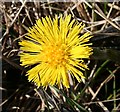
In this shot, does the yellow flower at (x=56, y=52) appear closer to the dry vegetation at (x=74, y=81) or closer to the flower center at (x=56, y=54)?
the flower center at (x=56, y=54)

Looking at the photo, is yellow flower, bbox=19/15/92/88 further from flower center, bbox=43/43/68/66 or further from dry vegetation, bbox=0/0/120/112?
dry vegetation, bbox=0/0/120/112

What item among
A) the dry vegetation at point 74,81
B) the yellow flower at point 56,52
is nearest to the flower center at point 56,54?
the yellow flower at point 56,52

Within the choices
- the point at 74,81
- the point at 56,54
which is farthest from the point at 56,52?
the point at 74,81

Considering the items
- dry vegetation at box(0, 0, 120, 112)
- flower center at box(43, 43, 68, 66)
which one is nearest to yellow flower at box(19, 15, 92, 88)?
flower center at box(43, 43, 68, 66)

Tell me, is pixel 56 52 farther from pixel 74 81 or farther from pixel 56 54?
pixel 74 81

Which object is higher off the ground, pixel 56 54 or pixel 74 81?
pixel 56 54

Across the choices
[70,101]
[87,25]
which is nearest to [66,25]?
[70,101]

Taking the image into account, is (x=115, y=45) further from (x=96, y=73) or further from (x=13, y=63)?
(x=13, y=63)
